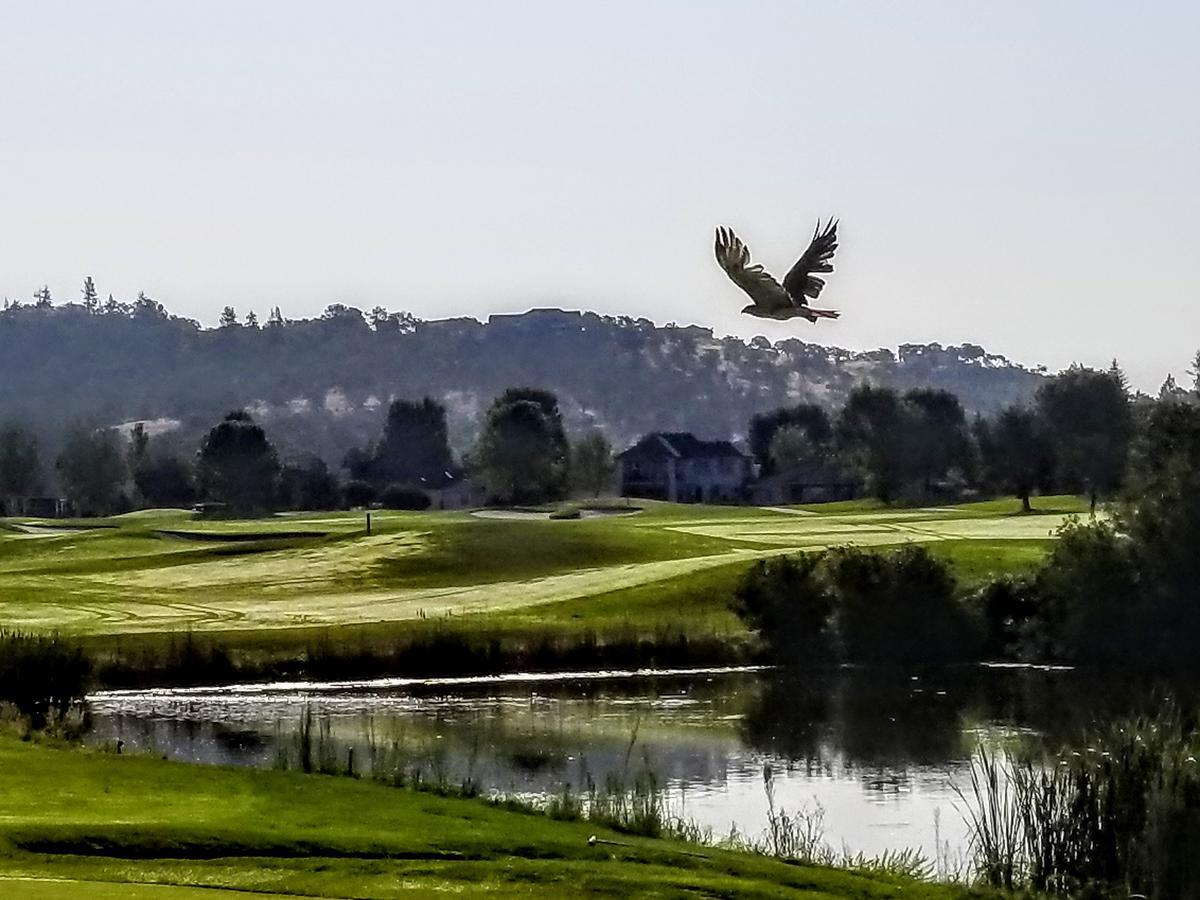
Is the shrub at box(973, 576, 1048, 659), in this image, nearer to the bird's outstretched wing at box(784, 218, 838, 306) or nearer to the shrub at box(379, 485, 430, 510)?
the bird's outstretched wing at box(784, 218, 838, 306)

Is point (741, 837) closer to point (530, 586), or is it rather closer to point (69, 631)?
point (69, 631)

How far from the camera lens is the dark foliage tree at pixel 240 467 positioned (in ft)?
544

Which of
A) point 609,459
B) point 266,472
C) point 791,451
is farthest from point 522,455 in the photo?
point 791,451

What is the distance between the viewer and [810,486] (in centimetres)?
18725

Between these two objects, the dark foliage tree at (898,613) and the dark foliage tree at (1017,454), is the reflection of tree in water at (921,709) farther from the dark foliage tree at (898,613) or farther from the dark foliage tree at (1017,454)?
the dark foliage tree at (1017,454)

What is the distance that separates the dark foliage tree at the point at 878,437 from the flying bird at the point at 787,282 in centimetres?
13583

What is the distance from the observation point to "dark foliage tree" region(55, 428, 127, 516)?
189m

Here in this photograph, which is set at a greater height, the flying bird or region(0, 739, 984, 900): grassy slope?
the flying bird

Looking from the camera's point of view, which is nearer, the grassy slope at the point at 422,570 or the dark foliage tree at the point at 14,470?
the grassy slope at the point at 422,570

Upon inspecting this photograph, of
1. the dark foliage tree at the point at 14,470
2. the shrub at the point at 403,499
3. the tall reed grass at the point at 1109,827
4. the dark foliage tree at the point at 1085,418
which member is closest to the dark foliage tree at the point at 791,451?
the shrub at the point at 403,499

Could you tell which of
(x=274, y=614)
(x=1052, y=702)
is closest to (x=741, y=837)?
(x=1052, y=702)

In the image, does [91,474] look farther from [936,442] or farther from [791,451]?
[936,442]

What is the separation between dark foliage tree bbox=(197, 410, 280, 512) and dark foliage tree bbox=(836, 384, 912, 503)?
4687 cm

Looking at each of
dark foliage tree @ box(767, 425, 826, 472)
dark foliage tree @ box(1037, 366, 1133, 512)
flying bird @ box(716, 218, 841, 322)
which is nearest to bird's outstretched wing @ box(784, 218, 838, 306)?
flying bird @ box(716, 218, 841, 322)
